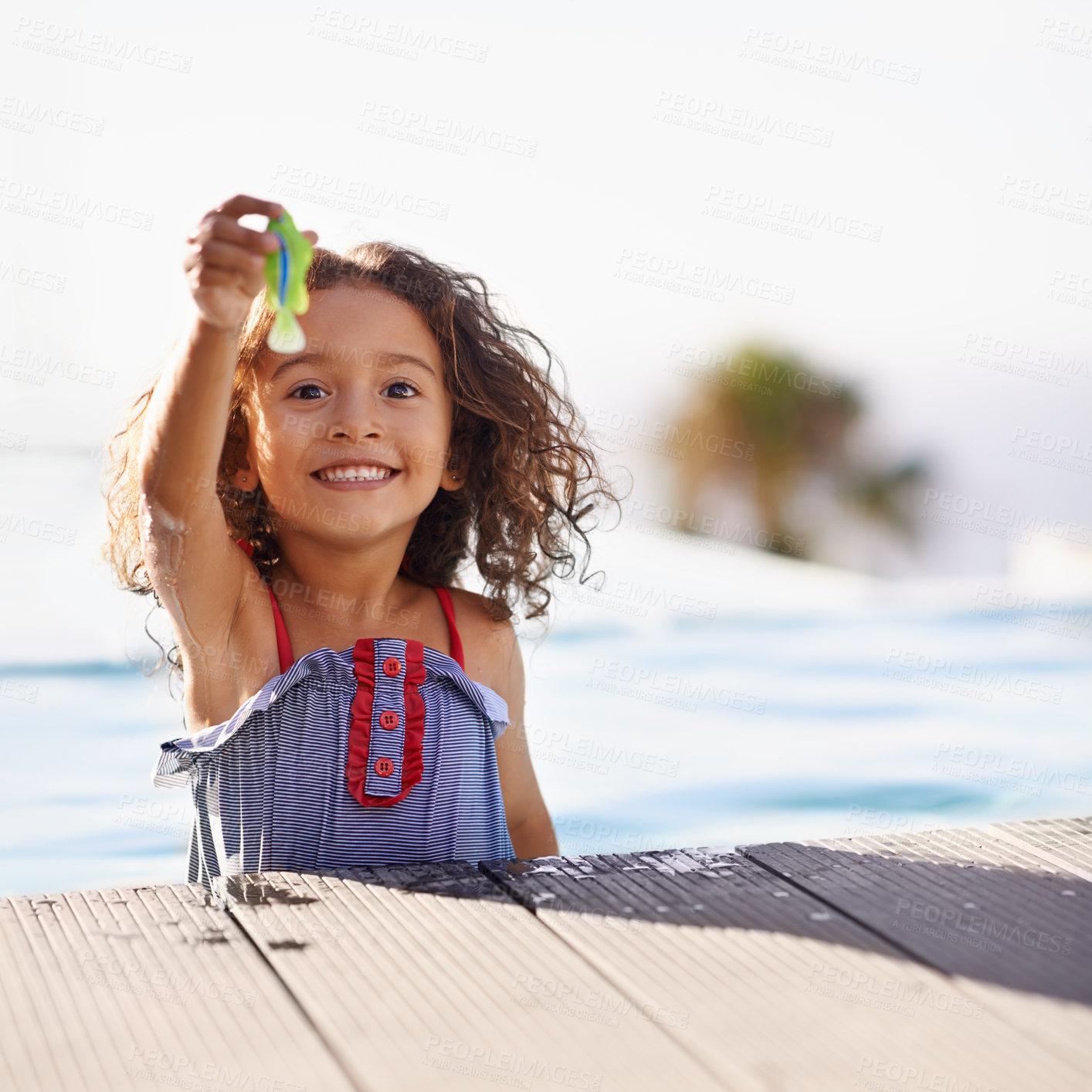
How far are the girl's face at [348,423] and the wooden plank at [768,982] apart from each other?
0.68m

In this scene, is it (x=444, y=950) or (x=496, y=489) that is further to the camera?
(x=496, y=489)

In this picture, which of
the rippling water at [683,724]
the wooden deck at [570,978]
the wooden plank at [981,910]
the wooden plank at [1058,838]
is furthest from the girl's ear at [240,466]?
the rippling water at [683,724]

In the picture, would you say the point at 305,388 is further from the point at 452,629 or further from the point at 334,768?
the point at 334,768

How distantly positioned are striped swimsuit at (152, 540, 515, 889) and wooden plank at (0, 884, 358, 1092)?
0.54m

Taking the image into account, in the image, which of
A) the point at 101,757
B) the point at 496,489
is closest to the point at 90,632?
the point at 101,757

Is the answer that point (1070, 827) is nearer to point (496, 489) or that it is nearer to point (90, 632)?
point (496, 489)

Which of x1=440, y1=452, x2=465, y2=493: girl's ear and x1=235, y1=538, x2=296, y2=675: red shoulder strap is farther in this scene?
x1=440, y1=452, x2=465, y2=493: girl's ear

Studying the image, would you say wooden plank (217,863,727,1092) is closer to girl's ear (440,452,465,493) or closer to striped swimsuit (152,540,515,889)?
striped swimsuit (152,540,515,889)

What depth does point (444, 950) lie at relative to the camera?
0.99 metres

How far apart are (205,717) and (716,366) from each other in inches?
495

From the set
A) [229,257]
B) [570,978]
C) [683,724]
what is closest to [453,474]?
[229,257]

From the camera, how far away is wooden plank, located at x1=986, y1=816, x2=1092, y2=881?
1.25 metres

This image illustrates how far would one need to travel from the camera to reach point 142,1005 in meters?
0.88

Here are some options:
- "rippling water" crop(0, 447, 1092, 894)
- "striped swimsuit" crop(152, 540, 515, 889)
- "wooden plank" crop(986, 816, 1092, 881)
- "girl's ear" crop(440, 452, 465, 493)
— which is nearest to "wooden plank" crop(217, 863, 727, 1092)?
"striped swimsuit" crop(152, 540, 515, 889)
